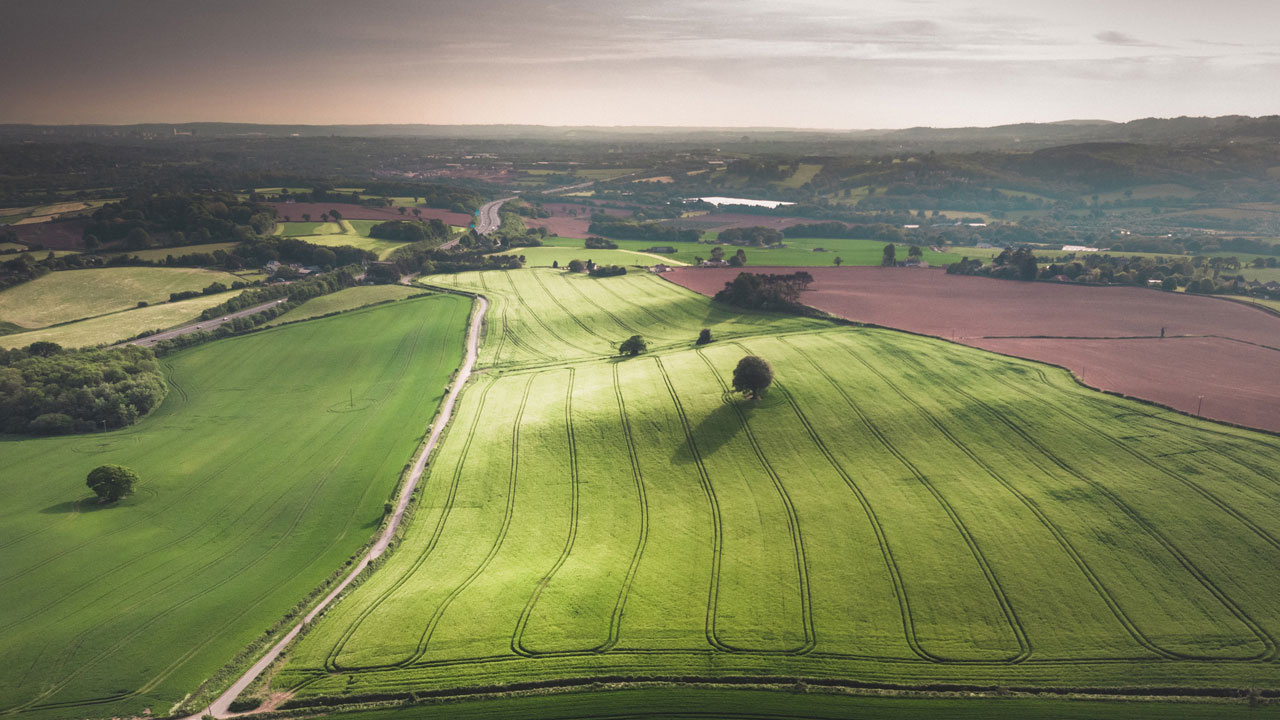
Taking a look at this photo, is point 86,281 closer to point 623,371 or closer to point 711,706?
point 623,371

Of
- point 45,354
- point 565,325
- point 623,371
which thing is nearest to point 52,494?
point 45,354

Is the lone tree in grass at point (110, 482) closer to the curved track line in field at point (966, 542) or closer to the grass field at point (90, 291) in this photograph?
the curved track line in field at point (966, 542)

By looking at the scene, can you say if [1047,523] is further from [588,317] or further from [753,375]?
[588,317]

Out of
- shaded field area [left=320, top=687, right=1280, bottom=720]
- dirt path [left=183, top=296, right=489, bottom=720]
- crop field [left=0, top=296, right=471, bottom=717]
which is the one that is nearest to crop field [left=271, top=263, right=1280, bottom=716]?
shaded field area [left=320, top=687, right=1280, bottom=720]

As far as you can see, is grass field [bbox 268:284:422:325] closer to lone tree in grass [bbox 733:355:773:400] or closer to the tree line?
the tree line

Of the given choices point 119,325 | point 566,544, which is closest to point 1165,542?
point 566,544

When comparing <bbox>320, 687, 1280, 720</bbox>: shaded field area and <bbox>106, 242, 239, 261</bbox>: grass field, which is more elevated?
<bbox>106, 242, 239, 261</bbox>: grass field
